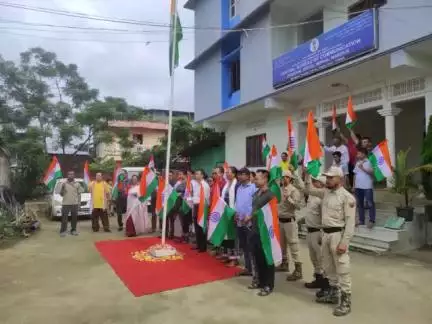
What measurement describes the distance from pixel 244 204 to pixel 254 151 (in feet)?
34.1

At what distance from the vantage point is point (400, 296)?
489cm

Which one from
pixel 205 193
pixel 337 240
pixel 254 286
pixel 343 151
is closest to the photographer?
pixel 337 240

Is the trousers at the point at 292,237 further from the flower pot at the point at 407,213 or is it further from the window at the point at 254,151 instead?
the window at the point at 254,151

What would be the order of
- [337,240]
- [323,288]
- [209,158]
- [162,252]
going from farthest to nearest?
1. [209,158]
2. [162,252]
3. [323,288]
4. [337,240]

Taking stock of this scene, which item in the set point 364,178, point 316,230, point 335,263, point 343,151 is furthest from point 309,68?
point 335,263

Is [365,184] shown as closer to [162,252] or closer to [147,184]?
[162,252]

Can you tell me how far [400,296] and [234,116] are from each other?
40.3ft

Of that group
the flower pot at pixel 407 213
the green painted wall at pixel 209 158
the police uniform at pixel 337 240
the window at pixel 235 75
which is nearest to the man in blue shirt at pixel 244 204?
the police uniform at pixel 337 240

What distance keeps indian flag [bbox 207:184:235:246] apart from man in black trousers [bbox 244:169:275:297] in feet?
3.91

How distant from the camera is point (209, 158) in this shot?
67.2ft

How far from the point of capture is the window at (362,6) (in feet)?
32.0

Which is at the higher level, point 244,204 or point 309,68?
point 309,68

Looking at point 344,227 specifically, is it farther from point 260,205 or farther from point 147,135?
point 147,135

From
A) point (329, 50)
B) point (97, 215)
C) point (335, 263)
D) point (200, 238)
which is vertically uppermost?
point (329, 50)
